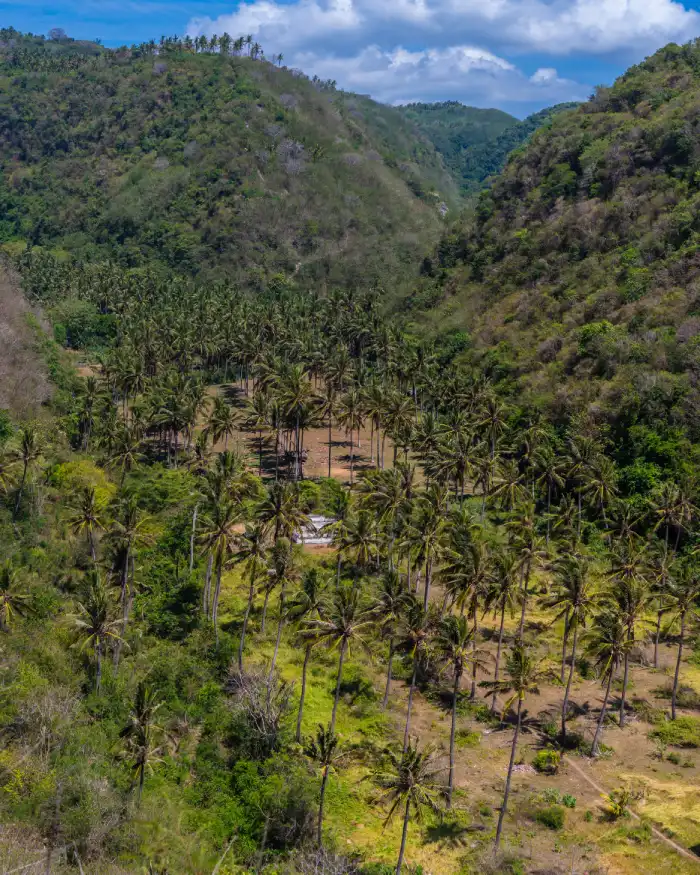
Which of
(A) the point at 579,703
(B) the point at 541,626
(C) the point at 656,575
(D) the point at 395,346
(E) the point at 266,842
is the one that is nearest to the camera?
(E) the point at 266,842

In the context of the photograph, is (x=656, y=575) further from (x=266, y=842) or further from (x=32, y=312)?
(x=32, y=312)

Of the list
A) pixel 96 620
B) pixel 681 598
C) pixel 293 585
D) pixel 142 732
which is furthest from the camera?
pixel 293 585

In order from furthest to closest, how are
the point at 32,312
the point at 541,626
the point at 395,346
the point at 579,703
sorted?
1. the point at 32,312
2. the point at 395,346
3. the point at 541,626
4. the point at 579,703

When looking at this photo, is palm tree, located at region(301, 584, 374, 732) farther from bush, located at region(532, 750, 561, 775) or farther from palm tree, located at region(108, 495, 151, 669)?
palm tree, located at region(108, 495, 151, 669)

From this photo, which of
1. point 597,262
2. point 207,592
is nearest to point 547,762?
point 207,592

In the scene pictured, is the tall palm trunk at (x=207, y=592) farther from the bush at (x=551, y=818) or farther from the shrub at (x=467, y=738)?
the bush at (x=551, y=818)

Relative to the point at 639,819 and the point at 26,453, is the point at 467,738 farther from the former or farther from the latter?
the point at 26,453

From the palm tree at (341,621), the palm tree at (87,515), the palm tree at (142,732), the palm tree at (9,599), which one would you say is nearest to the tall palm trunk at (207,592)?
the palm tree at (87,515)

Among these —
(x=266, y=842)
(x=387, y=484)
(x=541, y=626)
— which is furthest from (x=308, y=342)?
(x=266, y=842)
